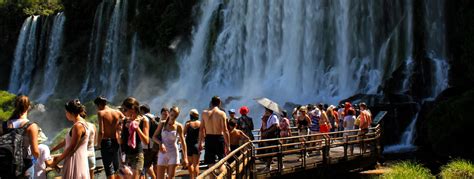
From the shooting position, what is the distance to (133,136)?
8.07 m

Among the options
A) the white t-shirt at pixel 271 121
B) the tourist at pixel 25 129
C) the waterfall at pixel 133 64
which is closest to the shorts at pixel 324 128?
the white t-shirt at pixel 271 121

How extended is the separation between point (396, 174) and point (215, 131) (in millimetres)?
4036

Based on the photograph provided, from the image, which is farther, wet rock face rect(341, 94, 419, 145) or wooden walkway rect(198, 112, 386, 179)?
wet rock face rect(341, 94, 419, 145)

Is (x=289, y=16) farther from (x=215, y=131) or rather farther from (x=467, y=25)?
(x=215, y=131)

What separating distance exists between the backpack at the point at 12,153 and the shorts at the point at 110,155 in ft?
7.17

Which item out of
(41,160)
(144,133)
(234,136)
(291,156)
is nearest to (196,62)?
(291,156)

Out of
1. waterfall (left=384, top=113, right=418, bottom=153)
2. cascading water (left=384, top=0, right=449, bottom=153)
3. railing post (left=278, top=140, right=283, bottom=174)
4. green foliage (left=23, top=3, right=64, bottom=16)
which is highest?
green foliage (left=23, top=3, right=64, bottom=16)

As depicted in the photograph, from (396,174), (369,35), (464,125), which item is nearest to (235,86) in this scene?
(369,35)

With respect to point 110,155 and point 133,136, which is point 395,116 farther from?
point 133,136

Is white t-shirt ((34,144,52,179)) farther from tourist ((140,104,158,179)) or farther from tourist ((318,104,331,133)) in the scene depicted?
tourist ((318,104,331,133))

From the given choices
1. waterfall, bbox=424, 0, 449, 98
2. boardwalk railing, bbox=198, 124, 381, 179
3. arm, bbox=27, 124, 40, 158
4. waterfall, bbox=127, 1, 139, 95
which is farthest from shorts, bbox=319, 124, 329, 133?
waterfall, bbox=127, 1, 139, 95

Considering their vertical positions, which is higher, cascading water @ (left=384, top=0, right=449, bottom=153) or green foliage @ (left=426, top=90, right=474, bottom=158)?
cascading water @ (left=384, top=0, right=449, bottom=153)

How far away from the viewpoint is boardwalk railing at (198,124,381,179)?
→ 29.9 feet

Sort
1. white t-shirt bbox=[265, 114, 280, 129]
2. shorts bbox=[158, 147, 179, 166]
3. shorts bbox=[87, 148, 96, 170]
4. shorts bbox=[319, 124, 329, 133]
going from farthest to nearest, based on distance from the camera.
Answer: shorts bbox=[319, 124, 329, 133]
white t-shirt bbox=[265, 114, 280, 129]
shorts bbox=[158, 147, 179, 166]
shorts bbox=[87, 148, 96, 170]
